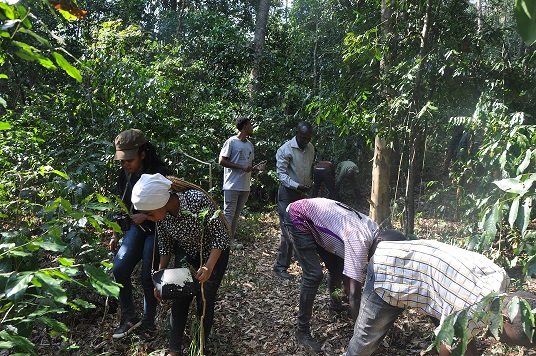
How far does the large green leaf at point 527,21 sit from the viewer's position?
95 centimetres

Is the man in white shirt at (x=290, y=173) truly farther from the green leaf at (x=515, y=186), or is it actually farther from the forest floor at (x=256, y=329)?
the green leaf at (x=515, y=186)

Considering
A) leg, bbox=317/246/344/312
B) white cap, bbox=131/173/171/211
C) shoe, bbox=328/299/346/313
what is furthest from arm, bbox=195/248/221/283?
shoe, bbox=328/299/346/313

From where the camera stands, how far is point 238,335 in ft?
13.6

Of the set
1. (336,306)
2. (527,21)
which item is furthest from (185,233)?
(527,21)

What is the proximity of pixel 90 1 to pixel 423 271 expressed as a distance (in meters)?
13.9

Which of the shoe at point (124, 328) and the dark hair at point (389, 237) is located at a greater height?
the dark hair at point (389, 237)

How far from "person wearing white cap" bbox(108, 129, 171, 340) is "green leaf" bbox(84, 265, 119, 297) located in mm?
1964

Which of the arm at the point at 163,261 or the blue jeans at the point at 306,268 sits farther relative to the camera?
the blue jeans at the point at 306,268

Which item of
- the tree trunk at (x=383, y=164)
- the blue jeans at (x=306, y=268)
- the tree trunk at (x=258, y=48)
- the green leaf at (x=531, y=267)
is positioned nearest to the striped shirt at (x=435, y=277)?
Result: the green leaf at (x=531, y=267)

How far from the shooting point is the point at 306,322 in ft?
12.7

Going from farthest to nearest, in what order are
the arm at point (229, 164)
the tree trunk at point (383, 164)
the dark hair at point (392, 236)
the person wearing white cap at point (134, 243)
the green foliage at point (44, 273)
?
the arm at point (229, 164)
the tree trunk at point (383, 164)
the person wearing white cap at point (134, 243)
the dark hair at point (392, 236)
the green foliage at point (44, 273)

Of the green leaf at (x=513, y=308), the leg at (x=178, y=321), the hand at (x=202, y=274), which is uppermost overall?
the green leaf at (x=513, y=308)

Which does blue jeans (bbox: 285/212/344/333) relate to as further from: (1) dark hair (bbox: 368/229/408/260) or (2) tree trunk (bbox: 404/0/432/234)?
(2) tree trunk (bbox: 404/0/432/234)

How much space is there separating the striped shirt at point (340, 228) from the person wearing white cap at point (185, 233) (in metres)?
0.71
